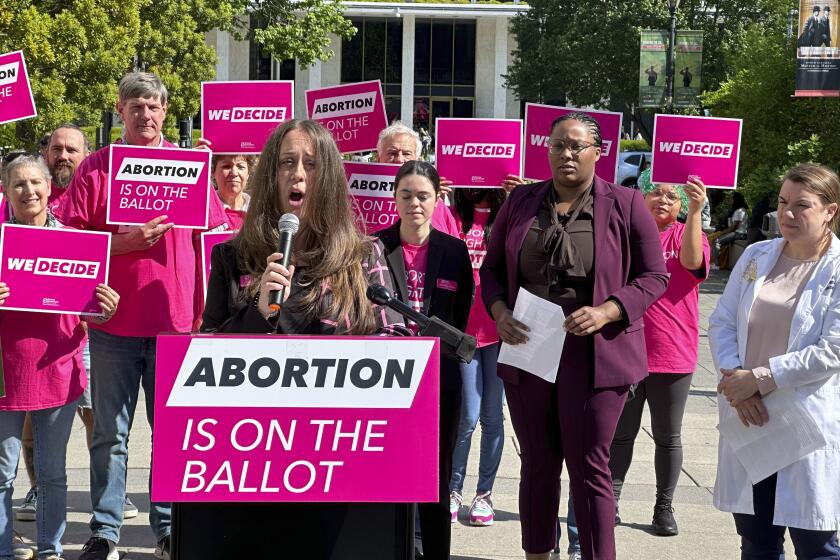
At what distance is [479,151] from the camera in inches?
270

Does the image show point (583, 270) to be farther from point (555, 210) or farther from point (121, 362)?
point (121, 362)

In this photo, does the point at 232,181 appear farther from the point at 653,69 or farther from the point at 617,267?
the point at 653,69

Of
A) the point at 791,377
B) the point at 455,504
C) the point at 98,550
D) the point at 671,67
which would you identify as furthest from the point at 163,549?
the point at 671,67

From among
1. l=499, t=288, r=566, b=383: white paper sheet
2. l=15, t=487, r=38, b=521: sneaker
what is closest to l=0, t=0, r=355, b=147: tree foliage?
l=15, t=487, r=38, b=521: sneaker

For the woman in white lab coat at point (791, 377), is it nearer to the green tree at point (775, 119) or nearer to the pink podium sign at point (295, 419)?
the pink podium sign at point (295, 419)

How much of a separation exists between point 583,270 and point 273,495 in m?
2.20

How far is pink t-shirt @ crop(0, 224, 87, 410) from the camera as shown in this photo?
5129 millimetres

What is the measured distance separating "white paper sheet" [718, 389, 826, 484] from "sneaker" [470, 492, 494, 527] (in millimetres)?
2089

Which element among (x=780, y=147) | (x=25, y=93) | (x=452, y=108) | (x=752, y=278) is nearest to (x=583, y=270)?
(x=752, y=278)

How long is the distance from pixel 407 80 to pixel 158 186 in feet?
210

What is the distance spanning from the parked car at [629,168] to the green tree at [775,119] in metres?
9.94

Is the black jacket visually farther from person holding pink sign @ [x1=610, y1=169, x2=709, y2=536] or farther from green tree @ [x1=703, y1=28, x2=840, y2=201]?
green tree @ [x1=703, y1=28, x2=840, y2=201]

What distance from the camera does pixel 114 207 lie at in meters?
5.45

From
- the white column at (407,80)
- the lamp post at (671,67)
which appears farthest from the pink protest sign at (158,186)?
the white column at (407,80)
